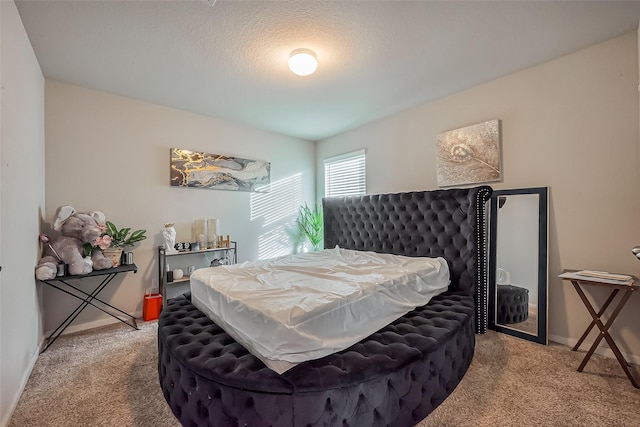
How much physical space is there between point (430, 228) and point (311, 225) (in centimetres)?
222

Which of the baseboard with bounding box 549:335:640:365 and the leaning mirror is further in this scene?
the leaning mirror

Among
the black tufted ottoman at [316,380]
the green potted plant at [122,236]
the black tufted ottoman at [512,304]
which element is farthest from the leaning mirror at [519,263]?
the green potted plant at [122,236]

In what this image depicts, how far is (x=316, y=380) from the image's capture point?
1257 millimetres

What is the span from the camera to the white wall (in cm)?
168

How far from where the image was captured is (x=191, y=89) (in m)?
3.07

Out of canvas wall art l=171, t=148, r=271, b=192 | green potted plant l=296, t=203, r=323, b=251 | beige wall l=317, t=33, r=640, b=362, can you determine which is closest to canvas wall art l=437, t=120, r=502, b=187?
beige wall l=317, t=33, r=640, b=362

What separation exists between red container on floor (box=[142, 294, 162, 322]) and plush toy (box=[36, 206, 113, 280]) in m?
0.63

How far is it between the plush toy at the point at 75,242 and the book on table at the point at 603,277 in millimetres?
4375

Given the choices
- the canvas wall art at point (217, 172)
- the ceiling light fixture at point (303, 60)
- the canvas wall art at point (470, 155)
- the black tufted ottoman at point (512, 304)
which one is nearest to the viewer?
the ceiling light fixture at point (303, 60)

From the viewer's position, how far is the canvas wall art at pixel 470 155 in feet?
9.62

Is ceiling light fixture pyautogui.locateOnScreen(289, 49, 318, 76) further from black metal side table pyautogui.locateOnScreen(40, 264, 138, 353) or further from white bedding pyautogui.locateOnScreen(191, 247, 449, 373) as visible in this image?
black metal side table pyautogui.locateOnScreen(40, 264, 138, 353)

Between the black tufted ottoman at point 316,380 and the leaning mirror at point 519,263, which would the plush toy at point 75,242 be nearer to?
the black tufted ottoman at point 316,380

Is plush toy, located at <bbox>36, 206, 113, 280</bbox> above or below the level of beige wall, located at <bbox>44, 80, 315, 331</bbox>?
below

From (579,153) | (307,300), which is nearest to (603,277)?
(579,153)
